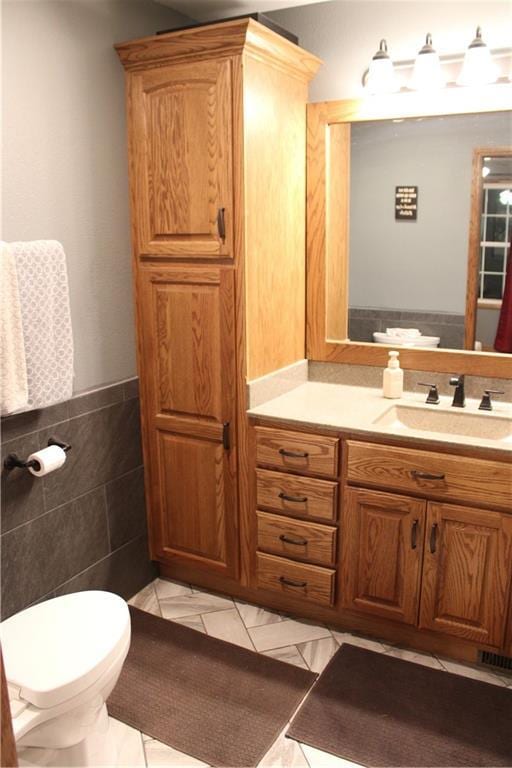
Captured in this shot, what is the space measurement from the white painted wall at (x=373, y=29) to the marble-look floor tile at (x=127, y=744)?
240 cm

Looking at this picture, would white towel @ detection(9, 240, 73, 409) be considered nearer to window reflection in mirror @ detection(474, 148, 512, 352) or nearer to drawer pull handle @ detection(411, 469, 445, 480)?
drawer pull handle @ detection(411, 469, 445, 480)

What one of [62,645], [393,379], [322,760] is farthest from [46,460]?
[393,379]

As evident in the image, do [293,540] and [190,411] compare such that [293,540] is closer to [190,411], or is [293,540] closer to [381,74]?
[190,411]

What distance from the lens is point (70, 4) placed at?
214 centimetres

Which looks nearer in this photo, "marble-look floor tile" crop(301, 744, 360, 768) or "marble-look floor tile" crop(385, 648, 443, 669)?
"marble-look floor tile" crop(301, 744, 360, 768)

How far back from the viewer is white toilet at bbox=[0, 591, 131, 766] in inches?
63.8

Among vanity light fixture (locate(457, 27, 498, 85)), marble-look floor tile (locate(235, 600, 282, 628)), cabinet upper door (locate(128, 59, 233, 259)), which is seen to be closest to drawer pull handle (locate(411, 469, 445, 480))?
marble-look floor tile (locate(235, 600, 282, 628))

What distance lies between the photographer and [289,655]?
236cm

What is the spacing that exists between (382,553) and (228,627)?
689 mm

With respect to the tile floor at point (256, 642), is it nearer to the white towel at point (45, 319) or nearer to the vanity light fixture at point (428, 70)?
the white towel at point (45, 319)

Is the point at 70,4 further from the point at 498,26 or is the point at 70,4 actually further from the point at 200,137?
the point at 498,26

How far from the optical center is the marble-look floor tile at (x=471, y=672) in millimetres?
2230

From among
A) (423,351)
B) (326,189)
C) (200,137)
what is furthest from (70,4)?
(423,351)

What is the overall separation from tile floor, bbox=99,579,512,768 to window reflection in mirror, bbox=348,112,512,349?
1.18 meters
